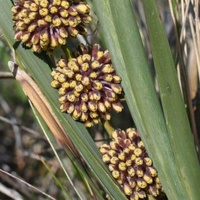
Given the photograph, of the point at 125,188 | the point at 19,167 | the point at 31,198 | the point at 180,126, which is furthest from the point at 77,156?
the point at 19,167

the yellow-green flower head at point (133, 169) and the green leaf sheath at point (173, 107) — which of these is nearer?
the green leaf sheath at point (173, 107)

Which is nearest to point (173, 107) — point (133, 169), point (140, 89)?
point (140, 89)

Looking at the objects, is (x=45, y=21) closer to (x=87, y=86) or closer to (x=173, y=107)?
(x=87, y=86)

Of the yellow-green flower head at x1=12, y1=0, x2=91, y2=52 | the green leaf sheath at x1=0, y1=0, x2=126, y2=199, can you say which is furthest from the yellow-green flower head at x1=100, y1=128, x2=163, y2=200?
the yellow-green flower head at x1=12, y1=0, x2=91, y2=52

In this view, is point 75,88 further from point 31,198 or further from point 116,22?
point 31,198

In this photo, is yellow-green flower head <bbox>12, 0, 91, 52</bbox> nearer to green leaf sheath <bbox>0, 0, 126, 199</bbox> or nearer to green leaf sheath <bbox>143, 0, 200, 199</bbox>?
green leaf sheath <bbox>0, 0, 126, 199</bbox>

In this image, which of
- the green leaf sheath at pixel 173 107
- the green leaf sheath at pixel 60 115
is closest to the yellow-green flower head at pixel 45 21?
the green leaf sheath at pixel 60 115

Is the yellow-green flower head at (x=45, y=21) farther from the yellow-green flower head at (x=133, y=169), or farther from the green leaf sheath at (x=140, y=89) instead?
the yellow-green flower head at (x=133, y=169)
